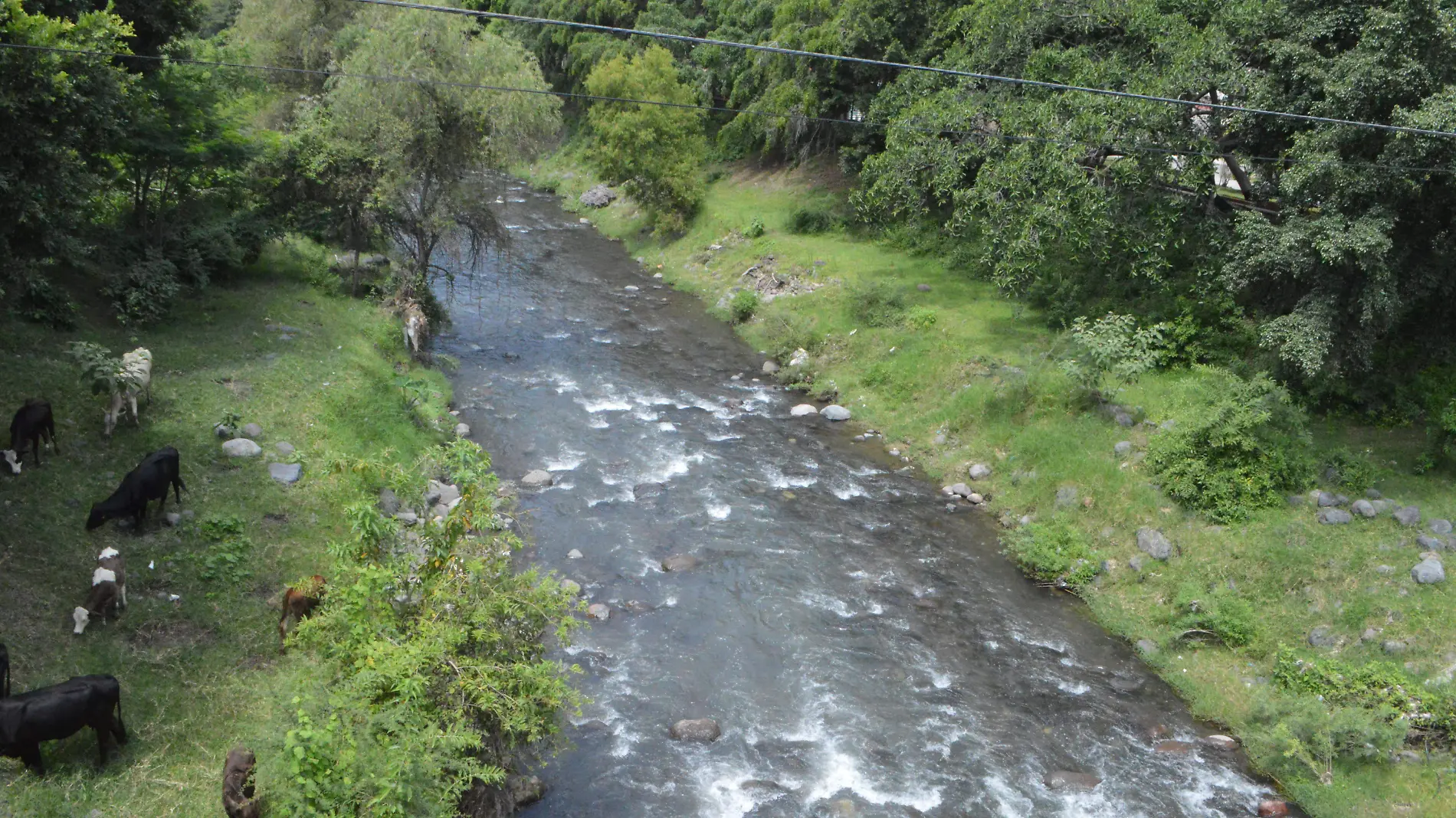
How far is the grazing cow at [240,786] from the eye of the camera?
8.81 meters

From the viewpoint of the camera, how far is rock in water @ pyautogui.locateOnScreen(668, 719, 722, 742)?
1278cm

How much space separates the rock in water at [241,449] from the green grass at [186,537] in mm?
162

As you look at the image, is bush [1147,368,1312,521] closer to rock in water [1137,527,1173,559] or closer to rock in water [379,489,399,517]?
rock in water [1137,527,1173,559]

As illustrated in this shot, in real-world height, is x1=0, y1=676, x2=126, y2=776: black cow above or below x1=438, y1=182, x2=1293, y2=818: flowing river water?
above

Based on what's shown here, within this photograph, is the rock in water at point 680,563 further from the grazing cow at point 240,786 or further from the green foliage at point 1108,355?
the green foliage at point 1108,355

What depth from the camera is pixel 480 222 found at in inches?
1029

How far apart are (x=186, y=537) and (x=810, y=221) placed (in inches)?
1045

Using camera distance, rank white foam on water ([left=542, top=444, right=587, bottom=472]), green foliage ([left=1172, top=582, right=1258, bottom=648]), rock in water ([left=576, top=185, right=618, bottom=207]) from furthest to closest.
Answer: rock in water ([left=576, top=185, right=618, bottom=207])
white foam on water ([left=542, top=444, right=587, bottom=472])
green foliage ([left=1172, top=582, right=1258, bottom=648])

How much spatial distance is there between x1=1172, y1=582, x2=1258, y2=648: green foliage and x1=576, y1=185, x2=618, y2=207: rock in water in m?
35.9

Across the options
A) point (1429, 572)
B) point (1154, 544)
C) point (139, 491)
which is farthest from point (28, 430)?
point (1429, 572)

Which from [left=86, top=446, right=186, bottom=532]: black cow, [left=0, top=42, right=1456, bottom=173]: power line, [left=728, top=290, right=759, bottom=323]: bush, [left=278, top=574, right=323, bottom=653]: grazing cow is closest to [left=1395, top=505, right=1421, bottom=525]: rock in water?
[left=0, top=42, right=1456, bottom=173]: power line

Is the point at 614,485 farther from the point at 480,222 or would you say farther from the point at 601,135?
the point at 601,135

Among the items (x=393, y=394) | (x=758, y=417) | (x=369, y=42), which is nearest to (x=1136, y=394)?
(x=758, y=417)

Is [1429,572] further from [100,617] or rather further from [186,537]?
[100,617]
